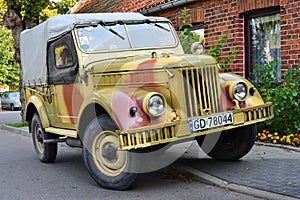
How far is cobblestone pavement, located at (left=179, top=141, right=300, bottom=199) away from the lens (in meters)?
5.26

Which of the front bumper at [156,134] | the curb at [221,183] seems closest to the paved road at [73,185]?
the curb at [221,183]

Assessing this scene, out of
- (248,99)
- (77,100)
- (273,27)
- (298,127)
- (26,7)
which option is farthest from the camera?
(26,7)

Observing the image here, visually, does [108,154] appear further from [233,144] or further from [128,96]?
[233,144]

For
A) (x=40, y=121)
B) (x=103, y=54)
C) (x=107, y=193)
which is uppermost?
(x=103, y=54)

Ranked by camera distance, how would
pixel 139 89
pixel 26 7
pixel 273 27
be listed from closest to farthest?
pixel 139 89, pixel 273 27, pixel 26 7

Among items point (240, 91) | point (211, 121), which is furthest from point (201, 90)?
point (240, 91)

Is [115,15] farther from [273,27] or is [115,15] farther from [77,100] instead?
[273,27]

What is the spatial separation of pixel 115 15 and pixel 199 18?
13.0ft

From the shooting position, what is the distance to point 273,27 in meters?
9.34

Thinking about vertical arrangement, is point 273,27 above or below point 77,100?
above

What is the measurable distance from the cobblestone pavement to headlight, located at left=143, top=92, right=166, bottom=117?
1.34 meters

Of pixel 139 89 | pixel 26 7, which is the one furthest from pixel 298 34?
pixel 26 7

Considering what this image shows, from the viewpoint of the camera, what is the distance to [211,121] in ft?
18.0

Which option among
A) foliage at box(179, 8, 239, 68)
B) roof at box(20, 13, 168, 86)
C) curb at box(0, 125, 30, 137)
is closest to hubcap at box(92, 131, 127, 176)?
roof at box(20, 13, 168, 86)
